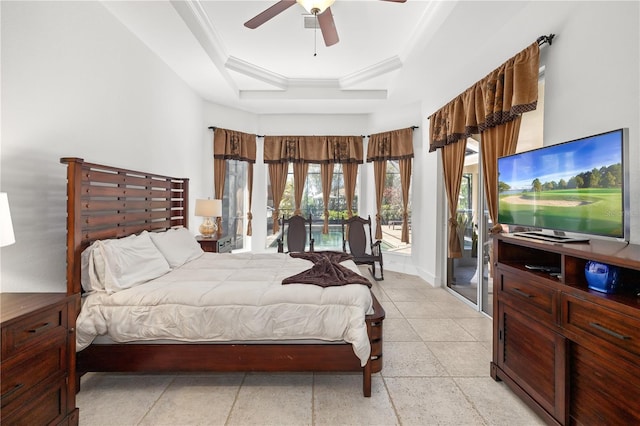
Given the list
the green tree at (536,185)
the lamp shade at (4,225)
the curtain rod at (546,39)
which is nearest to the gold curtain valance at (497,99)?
the curtain rod at (546,39)

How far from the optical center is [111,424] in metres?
1.68

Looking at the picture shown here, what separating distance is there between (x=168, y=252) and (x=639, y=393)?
126 inches

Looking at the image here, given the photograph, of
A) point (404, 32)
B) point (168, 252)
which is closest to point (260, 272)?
point (168, 252)

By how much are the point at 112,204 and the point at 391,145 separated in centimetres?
416

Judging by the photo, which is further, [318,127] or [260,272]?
[318,127]

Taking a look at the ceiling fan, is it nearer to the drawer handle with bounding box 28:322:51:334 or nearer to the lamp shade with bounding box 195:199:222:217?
the lamp shade with bounding box 195:199:222:217

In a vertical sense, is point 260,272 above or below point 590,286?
below

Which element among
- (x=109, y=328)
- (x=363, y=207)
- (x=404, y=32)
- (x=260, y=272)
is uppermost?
(x=404, y=32)

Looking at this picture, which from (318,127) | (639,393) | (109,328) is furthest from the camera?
(318,127)

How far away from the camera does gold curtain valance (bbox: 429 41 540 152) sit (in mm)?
2334

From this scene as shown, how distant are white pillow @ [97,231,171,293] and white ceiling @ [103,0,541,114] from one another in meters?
2.10

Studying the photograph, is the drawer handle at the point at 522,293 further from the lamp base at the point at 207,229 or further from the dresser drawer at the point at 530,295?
the lamp base at the point at 207,229

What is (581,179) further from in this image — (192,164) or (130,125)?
(192,164)

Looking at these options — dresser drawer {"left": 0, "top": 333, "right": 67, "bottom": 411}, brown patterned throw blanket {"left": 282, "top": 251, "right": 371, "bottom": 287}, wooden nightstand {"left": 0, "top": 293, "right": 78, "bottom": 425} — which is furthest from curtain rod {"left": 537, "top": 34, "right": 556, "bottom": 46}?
dresser drawer {"left": 0, "top": 333, "right": 67, "bottom": 411}
